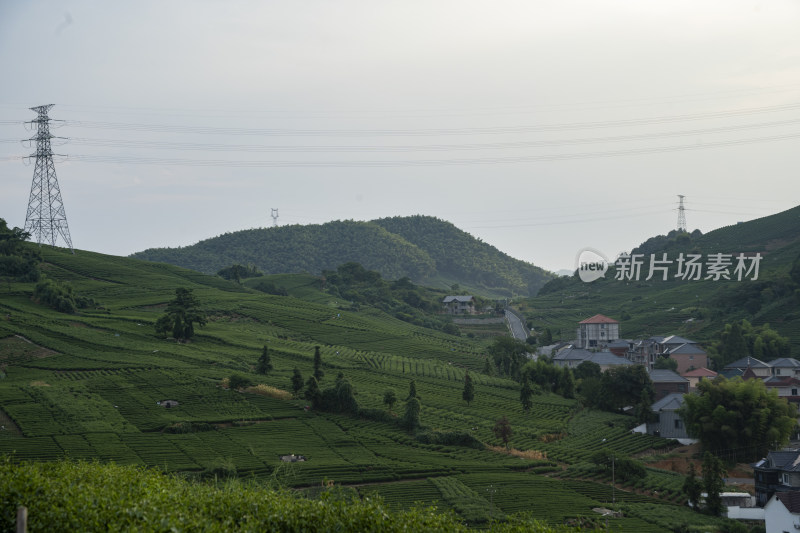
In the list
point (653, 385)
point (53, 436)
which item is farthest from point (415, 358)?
point (53, 436)

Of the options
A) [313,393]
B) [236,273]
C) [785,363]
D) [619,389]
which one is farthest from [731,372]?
[236,273]

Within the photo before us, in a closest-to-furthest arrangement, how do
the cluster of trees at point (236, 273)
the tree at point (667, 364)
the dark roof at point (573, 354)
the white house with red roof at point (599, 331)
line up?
the tree at point (667, 364) → the dark roof at point (573, 354) → the white house with red roof at point (599, 331) → the cluster of trees at point (236, 273)

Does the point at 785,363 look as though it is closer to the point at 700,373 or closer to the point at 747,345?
the point at 700,373

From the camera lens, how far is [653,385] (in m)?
72.1

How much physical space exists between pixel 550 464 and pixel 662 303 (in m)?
70.2

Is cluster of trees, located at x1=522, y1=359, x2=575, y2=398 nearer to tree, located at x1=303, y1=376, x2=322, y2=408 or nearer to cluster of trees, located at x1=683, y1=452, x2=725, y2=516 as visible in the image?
tree, located at x1=303, y1=376, x2=322, y2=408

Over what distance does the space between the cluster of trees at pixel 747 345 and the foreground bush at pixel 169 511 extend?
70.7 m

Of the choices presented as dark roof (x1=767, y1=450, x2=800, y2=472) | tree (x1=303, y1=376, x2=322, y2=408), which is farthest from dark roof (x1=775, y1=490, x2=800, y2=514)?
tree (x1=303, y1=376, x2=322, y2=408)

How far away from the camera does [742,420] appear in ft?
179

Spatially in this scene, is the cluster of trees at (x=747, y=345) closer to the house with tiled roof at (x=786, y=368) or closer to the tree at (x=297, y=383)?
the house with tiled roof at (x=786, y=368)

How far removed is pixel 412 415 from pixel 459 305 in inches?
3199

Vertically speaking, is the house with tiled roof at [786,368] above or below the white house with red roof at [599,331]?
below

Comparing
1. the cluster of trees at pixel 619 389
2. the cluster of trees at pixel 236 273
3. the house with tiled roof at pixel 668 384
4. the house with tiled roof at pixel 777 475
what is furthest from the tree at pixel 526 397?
the cluster of trees at pixel 236 273

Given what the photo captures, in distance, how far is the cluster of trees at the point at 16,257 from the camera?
98944 mm
